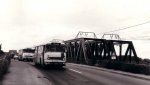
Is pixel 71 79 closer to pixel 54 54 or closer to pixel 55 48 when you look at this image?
pixel 54 54

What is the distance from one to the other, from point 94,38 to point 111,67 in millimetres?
26085

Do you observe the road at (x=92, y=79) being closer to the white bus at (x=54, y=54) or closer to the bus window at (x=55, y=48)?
the white bus at (x=54, y=54)

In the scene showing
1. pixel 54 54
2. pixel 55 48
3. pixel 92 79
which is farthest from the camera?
pixel 55 48

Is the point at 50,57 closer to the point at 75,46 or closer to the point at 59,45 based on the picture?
the point at 59,45

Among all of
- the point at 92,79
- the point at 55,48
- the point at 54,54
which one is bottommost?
the point at 92,79

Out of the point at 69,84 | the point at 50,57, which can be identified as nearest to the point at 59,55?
the point at 50,57

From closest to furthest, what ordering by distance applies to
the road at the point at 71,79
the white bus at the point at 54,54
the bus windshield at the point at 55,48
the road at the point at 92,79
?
the road at the point at 71,79
the road at the point at 92,79
the white bus at the point at 54,54
the bus windshield at the point at 55,48

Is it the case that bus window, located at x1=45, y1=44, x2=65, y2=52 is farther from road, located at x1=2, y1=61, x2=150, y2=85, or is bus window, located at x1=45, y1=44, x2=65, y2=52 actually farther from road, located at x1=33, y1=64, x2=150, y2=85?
road, located at x1=33, y1=64, x2=150, y2=85

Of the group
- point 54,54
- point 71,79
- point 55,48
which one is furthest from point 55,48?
point 71,79

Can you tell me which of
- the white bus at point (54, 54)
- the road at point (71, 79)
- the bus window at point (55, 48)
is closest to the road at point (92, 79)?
the road at point (71, 79)

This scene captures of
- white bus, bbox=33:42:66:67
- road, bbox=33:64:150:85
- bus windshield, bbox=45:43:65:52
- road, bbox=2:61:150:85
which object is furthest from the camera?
bus windshield, bbox=45:43:65:52

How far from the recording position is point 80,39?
61438mm

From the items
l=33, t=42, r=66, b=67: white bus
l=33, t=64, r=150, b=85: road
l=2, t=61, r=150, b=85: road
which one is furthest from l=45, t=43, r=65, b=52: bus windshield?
l=33, t=64, r=150, b=85: road

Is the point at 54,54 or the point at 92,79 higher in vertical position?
the point at 54,54
